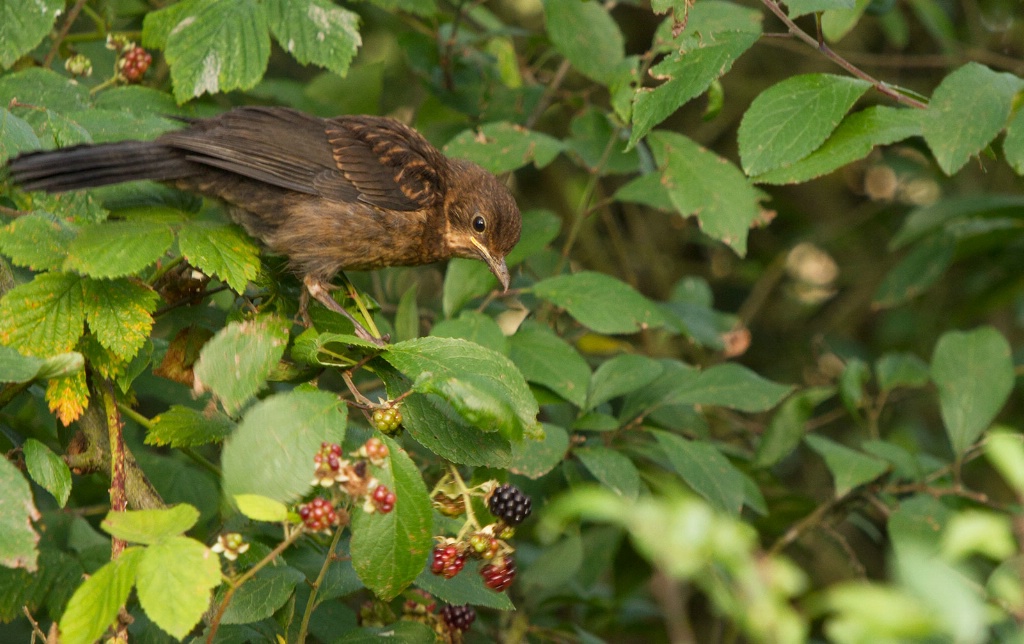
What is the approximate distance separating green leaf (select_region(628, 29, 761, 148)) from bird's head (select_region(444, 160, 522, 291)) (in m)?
1.07

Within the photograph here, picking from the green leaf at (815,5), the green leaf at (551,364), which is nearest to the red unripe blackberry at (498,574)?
the green leaf at (551,364)

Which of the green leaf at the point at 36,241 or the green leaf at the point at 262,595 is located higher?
the green leaf at the point at 36,241

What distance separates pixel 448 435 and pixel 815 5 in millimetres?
1438

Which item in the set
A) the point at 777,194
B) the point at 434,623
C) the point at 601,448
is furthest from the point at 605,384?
the point at 777,194

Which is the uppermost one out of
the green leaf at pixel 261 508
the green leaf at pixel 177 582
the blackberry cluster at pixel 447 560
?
the green leaf at pixel 261 508

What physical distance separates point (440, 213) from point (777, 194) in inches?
180

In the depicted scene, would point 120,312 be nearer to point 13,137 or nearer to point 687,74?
point 13,137

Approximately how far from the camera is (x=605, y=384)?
3.47m

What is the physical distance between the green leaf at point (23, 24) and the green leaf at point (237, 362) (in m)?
1.37

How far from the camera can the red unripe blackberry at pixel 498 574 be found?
250cm

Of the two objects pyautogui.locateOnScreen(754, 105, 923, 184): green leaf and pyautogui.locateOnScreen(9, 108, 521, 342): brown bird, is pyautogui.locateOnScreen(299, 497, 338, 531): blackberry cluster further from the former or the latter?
pyautogui.locateOnScreen(754, 105, 923, 184): green leaf

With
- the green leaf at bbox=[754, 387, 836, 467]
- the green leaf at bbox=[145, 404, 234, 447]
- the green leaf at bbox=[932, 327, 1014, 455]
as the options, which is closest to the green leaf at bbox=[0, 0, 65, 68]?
the green leaf at bbox=[145, 404, 234, 447]

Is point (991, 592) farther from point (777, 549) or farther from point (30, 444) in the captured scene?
point (30, 444)

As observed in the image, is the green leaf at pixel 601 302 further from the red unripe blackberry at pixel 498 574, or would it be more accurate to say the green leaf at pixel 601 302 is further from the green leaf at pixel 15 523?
the green leaf at pixel 15 523
